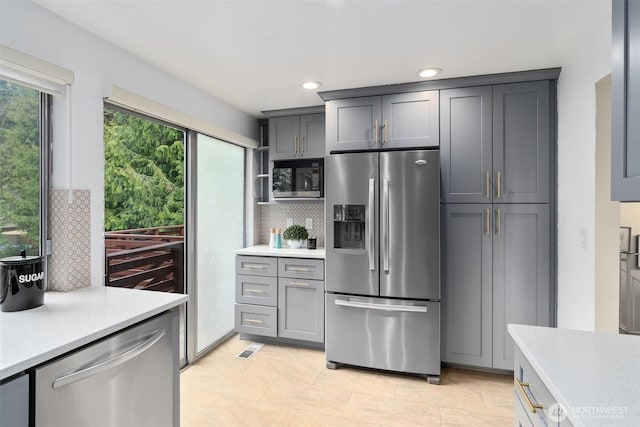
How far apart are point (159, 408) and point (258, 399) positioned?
39.2 inches

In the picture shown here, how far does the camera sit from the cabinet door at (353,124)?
9.35 feet

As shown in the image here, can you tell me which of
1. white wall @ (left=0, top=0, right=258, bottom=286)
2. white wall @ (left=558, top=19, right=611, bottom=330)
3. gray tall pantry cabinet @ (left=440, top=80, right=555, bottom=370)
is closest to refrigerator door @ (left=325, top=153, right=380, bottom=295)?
gray tall pantry cabinet @ (left=440, top=80, right=555, bottom=370)

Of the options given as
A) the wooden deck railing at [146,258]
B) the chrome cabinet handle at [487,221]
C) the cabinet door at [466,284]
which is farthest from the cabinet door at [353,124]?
the wooden deck railing at [146,258]

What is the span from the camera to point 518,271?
255 centimetres

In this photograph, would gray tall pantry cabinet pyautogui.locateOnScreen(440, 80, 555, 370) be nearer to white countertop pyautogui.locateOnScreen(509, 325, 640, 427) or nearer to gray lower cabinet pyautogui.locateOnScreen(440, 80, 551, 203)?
gray lower cabinet pyautogui.locateOnScreen(440, 80, 551, 203)

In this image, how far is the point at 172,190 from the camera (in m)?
2.82

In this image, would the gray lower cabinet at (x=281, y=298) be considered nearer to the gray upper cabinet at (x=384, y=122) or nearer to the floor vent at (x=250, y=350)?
the floor vent at (x=250, y=350)

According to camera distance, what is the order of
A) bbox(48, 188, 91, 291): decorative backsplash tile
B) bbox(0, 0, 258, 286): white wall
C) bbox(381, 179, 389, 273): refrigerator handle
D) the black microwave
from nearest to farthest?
bbox(0, 0, 258, 286): white wall
bbox(48, 188, 91, 291): decorative backsplash tile
bbox(381, 179, 389, 273): refrigerator handle
the black microwave

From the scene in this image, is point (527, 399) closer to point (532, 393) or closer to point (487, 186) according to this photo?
point (532, 393)

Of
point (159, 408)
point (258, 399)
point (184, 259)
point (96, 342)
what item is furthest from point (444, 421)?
point (184, 259)

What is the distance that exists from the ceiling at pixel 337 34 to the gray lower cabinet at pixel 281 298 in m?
1.68

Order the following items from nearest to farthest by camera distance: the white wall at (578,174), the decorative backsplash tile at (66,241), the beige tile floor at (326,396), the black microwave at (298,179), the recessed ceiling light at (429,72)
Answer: the decorative backsplash tile at (66,241) < the white wall at (578,174) < the beige tile floor at (326,396) < the recessed ceiling light at (429,72) < the black microwave at (298,179)

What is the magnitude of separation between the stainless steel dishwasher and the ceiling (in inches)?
62.2

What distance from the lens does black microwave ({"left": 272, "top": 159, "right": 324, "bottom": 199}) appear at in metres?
3.38
